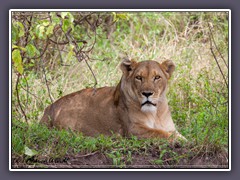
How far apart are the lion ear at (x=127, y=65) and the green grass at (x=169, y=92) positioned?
0.70 m

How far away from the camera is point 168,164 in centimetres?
740

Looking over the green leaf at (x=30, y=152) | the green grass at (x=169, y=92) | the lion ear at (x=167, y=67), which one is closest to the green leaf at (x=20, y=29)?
the green grass at (x=169, y=92)

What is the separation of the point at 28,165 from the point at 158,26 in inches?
185

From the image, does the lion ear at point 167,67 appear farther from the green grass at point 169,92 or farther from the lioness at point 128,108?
the green grass at point 169,92

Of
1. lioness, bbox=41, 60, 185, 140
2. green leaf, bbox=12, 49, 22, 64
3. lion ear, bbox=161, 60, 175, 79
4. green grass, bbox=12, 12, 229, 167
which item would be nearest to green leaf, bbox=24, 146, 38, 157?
green grass, bbox=12, 12, 229, 167

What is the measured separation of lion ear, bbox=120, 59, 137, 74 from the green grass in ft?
2.29

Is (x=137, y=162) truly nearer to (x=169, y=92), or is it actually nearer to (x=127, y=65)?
(x=127, y=65)

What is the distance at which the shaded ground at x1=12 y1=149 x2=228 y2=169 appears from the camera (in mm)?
7289

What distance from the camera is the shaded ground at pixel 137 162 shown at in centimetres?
729

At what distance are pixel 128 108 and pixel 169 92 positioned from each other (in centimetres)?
140

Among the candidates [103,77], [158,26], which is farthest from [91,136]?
[158,26]

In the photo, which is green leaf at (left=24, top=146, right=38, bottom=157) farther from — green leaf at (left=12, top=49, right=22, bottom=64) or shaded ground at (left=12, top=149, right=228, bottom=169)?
green leaf at (left=12, top=49, right=22, bottom=64)
